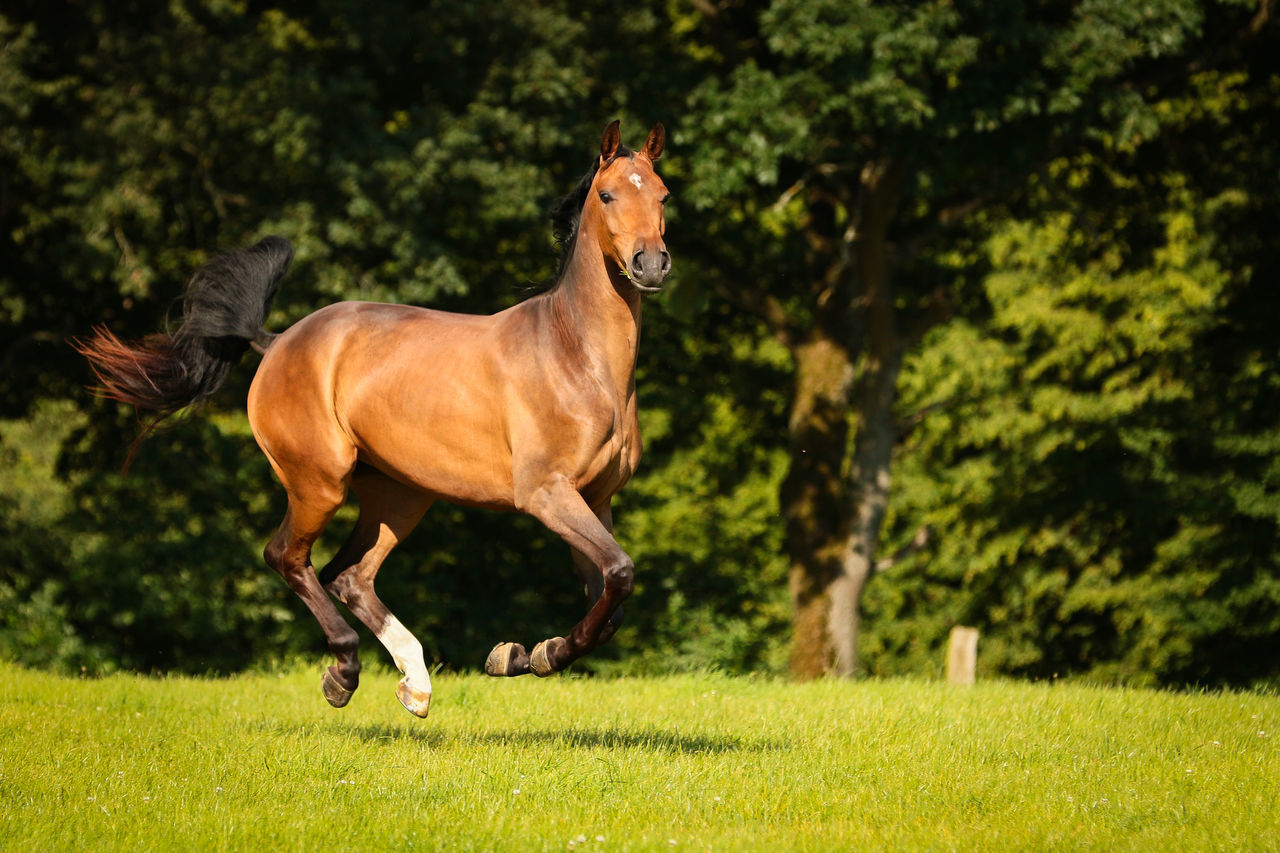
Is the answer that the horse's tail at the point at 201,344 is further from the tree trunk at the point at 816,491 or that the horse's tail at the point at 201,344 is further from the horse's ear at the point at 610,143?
the tree trunk at the point at 816,491

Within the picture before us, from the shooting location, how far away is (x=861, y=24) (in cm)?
1342

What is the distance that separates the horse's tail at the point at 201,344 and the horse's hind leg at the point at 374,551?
119 centimetres

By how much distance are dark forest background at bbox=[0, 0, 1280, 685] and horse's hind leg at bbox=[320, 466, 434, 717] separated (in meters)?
7.29

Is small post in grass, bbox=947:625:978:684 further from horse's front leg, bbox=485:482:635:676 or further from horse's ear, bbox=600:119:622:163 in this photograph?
horse's ear, bbox=600:119:622:163

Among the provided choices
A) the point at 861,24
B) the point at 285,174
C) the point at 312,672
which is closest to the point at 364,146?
the point at 285,174

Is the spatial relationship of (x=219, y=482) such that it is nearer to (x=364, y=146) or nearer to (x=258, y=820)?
(x=364, y=146)

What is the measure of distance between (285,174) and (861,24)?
6.87 meters

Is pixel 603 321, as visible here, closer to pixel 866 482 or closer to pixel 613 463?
pixel 613 463

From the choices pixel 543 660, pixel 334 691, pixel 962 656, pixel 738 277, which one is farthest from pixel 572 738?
pixel 738 277

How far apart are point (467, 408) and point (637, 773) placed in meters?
1.94

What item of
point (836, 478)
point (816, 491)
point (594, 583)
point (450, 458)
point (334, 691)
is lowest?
point (816, 491)

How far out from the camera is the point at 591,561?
6.55 meters

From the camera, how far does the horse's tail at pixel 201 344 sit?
26.6ft

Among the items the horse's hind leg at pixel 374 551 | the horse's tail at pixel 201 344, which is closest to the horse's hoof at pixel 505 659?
the horse's hind leg at pixel 374 551
